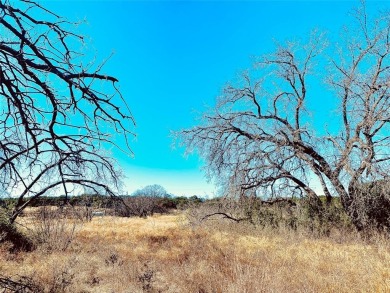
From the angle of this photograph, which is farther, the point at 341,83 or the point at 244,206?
the point at 244,206

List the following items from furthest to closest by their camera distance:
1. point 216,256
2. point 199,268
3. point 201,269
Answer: point 216,256 → point 199,268 → point 201,269

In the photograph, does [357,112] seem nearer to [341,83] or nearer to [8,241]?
[341,83]

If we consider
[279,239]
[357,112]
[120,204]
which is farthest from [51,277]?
[357,112]

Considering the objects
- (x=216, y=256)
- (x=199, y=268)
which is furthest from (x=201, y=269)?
(x=216, y=256)

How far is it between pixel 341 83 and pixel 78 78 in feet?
42.5

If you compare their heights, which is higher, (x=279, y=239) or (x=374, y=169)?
(x=374, y=169)

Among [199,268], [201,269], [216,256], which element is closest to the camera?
[201,269]

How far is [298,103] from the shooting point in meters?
14.4

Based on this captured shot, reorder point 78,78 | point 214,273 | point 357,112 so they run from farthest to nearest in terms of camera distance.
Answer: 1. point 357,112
2. point 214,273
3. point 78,78

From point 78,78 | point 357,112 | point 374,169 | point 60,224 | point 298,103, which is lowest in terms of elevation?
point 60,224

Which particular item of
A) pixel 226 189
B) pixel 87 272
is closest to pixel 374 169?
pixel 226 189

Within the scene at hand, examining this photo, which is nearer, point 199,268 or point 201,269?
point 201,269

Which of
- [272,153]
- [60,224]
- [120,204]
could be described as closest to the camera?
[120,204]

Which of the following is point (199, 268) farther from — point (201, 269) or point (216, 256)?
point (216, 256)
